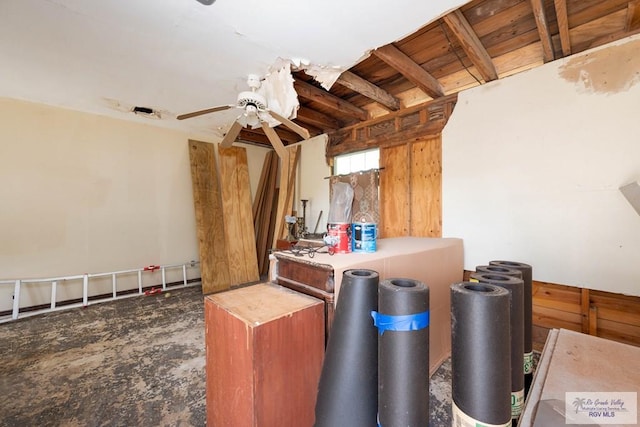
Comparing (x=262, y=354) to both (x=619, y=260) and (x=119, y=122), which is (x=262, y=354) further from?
(x=119, y=122)

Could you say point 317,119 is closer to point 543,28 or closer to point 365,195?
point 365,195

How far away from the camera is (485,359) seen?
0.81m

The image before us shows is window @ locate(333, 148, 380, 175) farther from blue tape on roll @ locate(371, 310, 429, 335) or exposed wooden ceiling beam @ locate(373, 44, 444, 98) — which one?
blue tape on roll @ locate(371, 310, 429, 335)

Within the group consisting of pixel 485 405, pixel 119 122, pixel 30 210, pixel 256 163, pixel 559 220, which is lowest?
pixel 485 405

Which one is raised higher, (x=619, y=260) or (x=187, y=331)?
(x=619, y=260)

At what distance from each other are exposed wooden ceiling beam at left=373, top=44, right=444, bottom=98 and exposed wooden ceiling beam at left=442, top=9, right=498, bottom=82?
0.43 meters

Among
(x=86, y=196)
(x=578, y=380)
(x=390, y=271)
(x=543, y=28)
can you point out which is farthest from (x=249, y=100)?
(x=86, y=196)

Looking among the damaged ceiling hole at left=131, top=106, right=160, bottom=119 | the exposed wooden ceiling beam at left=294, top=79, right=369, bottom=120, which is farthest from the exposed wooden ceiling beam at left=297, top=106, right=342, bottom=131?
the damaged ceiling hole at left=131, top=106, right=160, bottom=119

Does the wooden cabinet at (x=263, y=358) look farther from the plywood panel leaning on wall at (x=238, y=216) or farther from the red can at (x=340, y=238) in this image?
the plywood panel leaning on wall at (x=238, y=216)

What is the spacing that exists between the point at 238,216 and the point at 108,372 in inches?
109

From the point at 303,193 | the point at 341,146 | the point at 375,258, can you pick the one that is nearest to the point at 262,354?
the point at 375,258

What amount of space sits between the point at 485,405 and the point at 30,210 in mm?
4844

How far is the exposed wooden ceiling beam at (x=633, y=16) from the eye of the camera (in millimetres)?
1720

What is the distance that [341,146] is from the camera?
4039 mm
